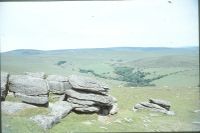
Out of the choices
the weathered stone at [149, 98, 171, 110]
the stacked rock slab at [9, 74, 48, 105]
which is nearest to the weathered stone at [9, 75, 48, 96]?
the stacked rock slab at [9, 74, 48, 105]

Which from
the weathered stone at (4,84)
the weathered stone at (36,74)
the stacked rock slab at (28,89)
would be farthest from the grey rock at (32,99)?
the weathered stone at (36,74)

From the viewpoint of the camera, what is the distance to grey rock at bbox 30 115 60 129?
53.6 ft

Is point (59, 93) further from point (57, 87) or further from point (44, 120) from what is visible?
point (44, 120)

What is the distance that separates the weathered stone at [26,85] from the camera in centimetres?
1942

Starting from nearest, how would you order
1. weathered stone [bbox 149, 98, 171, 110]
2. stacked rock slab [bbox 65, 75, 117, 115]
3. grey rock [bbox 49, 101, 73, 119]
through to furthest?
1. grey rock [bbox 49, 101, 73, 119]
2. stacked rock slab [bbox 65, 75, 117, 115]
3. weathered stone [bbox 149, 98, 171, 110]

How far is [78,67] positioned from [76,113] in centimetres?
325

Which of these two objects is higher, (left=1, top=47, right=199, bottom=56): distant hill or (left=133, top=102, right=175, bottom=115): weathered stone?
(left=1, top=47, right=199, bottom=56): distant hill

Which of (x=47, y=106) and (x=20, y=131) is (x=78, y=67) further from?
(x=20, y=131)

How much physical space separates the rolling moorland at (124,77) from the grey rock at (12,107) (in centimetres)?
33

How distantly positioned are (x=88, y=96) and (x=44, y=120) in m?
4.73

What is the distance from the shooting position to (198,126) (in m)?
18.8

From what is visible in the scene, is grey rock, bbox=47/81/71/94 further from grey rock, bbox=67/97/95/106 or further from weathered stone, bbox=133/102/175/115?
weathered stone, bbox=133/102/175/115

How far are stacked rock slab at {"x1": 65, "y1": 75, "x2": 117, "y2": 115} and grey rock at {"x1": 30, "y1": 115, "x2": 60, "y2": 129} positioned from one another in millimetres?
3183

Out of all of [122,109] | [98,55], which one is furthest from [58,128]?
[122,109]
